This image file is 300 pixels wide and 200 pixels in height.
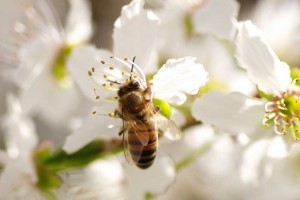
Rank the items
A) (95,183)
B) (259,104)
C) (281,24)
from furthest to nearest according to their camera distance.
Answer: (281,24) → (95,183) → (259,104)

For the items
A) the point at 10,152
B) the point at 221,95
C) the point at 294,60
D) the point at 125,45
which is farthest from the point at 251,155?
the point at 294,60

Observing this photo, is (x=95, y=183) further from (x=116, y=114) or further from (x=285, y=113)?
(x=285, y=113)

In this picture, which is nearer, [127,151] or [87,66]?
[127,151]

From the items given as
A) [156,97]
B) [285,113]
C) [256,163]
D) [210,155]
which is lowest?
[210,155]

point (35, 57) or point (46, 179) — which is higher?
point (35, 57)

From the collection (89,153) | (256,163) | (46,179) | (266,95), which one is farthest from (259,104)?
(46,179)

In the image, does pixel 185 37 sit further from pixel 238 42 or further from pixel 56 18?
pixel 238 42

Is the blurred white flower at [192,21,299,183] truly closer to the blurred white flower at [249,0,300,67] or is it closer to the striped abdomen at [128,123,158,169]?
the striped abdomen at [128,123,158,169]

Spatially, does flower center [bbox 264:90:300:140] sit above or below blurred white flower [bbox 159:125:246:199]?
above

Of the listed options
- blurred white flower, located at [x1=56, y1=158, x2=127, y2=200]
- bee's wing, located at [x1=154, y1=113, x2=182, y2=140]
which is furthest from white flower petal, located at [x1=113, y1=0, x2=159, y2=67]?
blurred white flower, located at [x1=56, y1=158, x2=127, y2=200]
